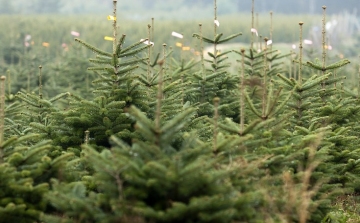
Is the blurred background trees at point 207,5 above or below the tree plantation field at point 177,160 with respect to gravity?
below

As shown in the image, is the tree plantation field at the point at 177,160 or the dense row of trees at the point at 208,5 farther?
the dense row of trees at the point at 208,5

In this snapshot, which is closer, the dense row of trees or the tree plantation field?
the tree plantation field

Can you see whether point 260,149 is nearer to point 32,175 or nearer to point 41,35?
point 32,175

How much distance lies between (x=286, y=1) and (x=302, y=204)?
122m

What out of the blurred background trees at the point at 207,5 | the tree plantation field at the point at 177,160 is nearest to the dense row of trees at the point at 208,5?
the blurred background trees at the point at 207,5

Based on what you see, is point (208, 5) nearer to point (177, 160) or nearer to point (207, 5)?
point (207, 5)

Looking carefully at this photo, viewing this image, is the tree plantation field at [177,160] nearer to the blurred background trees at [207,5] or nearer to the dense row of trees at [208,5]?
the dense row of trees at [208,5]

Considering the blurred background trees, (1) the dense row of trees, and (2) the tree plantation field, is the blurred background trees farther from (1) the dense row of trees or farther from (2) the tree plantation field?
(2) the tree plantation field

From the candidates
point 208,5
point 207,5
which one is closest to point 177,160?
point 208,5

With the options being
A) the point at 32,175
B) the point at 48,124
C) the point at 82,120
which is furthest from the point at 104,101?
the point at 32,175

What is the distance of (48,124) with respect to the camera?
28.7 feet

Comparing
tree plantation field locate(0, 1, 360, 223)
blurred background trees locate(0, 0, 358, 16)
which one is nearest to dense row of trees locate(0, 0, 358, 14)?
blurred background trees locate(0, 0, 358, 16)

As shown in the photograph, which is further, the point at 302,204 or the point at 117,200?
the point at 302,204

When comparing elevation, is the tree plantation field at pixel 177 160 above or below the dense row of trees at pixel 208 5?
above
